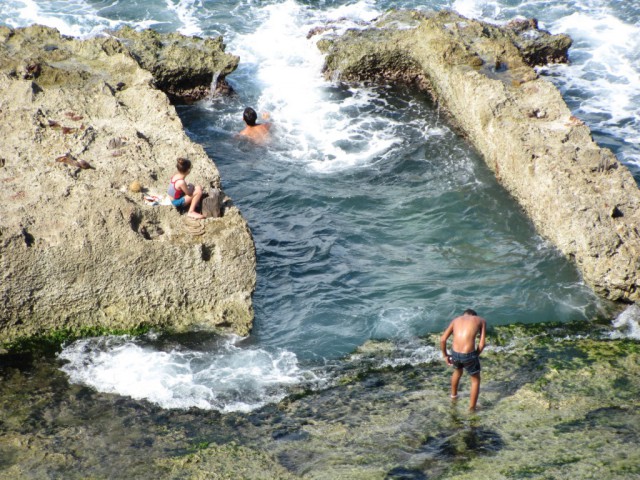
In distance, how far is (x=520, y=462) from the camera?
8188 mm

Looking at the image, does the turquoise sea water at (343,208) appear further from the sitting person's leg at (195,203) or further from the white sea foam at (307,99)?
the sitting person's leg at (195,203)

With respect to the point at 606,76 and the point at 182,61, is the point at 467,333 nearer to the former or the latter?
the point at 182,61

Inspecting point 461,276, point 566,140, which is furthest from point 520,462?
point 566,140

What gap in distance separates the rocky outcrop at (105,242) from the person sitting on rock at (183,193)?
8.6 inches

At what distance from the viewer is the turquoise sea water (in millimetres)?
10625

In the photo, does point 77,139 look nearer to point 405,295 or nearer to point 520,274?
point 405,295

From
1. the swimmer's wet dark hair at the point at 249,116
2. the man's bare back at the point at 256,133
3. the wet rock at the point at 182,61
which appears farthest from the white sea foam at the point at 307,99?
the wet rock at the point at 182,61

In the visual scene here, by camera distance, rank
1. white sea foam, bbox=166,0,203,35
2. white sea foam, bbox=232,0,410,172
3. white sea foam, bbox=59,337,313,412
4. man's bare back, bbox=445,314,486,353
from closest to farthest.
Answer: man's bare back, bbox=445,314,486,353
white sea foam, bbox=59,337,313,412
white sea foam, bbox=232,0,410,172
white sea foam, bbox=166,0,203,35

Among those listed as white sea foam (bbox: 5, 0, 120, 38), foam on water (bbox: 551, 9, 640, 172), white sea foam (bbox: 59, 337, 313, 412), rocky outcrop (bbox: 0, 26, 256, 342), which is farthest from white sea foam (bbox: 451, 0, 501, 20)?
white sea foam (bbox: 59, 337, 313, 412)

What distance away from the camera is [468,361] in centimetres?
923

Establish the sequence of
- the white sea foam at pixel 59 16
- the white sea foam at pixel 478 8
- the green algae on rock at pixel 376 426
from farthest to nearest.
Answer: the white sea foam at pixel 478 8 → the white sea foam at pixel 59 16 → the green algae on rock at pixel 376 426

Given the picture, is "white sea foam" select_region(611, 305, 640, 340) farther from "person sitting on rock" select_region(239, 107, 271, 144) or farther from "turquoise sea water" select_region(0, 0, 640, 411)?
"person sitting on rock" select_region(239, 107, 271, 144)

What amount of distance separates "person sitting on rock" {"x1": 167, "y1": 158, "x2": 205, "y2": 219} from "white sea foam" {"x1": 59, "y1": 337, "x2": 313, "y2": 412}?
2.03m

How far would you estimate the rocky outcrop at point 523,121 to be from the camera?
11.8 m
